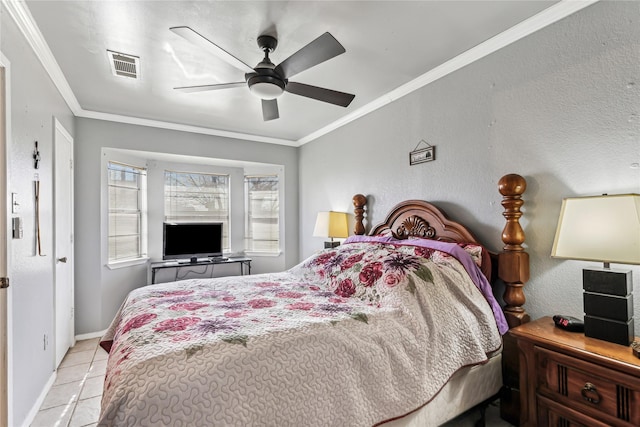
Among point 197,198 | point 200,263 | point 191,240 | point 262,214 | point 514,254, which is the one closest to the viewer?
point 514,254

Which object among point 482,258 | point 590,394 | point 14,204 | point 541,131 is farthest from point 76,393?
point 541,131

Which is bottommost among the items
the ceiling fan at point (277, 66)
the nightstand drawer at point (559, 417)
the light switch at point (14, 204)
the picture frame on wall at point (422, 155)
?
the nightstand drawer at point (559, 417)

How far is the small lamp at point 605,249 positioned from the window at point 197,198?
Answer: 13.7ft

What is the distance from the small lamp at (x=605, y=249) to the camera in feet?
4.34

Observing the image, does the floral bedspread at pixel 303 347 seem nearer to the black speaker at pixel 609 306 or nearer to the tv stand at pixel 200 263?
the black speaker at pixel 609 306

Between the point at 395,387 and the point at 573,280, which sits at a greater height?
the point at 573,280

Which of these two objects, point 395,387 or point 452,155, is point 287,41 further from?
point 395,387

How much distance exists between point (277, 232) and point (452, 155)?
3032 millimetres

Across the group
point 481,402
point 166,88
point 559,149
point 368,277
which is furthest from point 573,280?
point 166,88

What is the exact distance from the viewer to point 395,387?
138cm

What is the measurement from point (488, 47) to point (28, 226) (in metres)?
3.40

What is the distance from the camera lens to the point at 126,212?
3955mm

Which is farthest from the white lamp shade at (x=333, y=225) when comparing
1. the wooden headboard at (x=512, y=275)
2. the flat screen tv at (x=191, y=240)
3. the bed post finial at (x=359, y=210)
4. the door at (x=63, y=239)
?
the door at (x=63, y=239)

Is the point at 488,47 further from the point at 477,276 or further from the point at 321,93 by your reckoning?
the point at 477,276
